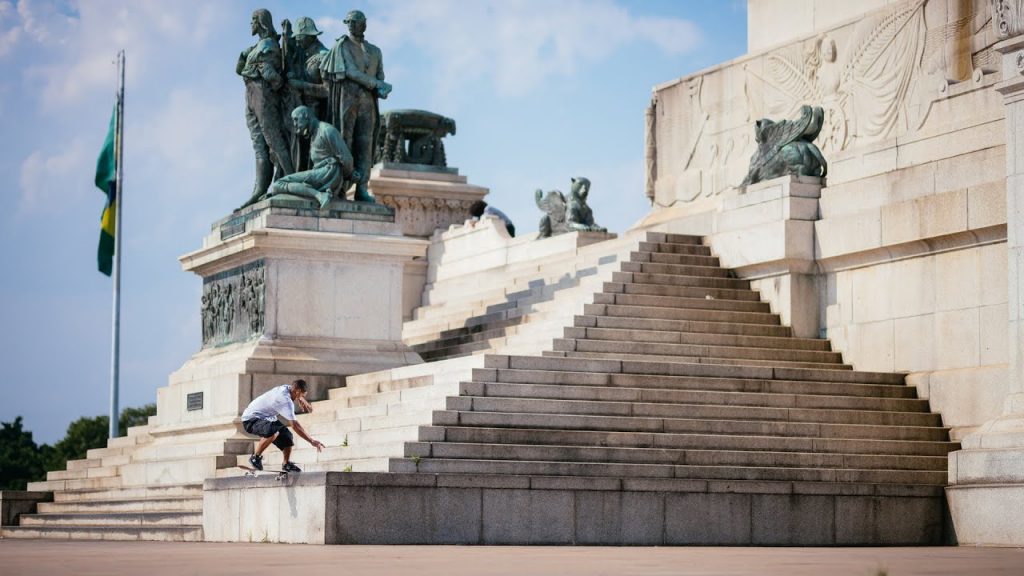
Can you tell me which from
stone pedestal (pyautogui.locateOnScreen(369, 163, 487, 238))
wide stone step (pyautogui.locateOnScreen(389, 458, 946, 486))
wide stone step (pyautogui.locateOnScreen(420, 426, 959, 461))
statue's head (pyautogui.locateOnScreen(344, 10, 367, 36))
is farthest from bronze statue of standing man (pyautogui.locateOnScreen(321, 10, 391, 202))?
stone pedestal (pyautogui.locateOnScreen(369, 163, 487, 238))

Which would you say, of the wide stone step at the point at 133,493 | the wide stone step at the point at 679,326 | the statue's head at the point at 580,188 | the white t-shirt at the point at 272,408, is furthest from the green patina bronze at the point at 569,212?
the white t-shirt at the point at 272,408

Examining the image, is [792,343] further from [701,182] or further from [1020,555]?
[701,182]

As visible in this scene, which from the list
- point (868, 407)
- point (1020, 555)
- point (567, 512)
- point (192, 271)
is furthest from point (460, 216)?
point (1020, 555)

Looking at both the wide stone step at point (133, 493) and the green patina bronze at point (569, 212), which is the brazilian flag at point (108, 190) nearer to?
the green patina bronze at point (569, 212)

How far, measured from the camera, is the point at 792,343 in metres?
26.6

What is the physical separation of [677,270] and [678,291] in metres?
0.83

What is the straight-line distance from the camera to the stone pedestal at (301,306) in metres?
27.9

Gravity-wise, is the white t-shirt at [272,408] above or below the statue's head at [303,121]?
below

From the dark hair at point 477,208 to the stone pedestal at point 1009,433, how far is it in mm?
22522

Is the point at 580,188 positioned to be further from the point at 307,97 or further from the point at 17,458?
the point at 17,458

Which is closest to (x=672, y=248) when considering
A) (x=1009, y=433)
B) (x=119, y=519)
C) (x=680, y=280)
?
(x=680, y=280)

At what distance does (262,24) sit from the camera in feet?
99.1

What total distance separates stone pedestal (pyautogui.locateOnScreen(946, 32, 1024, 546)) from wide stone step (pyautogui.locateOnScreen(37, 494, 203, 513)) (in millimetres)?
9710

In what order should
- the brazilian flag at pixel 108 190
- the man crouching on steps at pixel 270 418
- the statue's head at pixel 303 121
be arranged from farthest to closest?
the brazilian flag at pixel 108 190
the statue's head at pixel 303 121
the man crouching on steps at pixel 270 418
